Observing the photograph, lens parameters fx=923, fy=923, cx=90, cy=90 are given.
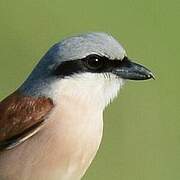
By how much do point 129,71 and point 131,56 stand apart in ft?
4.98

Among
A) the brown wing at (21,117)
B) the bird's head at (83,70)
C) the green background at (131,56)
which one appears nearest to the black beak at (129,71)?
the bird's head at (83,70)

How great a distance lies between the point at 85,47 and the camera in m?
2.91

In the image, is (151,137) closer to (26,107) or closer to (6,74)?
(6,74)

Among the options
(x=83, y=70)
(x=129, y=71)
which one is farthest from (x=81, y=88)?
(x=129, y=71)

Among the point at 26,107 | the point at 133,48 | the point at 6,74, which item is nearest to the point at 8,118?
the point at 26,107

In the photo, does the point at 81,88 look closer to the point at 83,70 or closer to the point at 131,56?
the point at 83,70

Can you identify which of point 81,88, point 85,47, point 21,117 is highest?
point 85,47

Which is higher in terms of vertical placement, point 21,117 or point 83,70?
point 83,70

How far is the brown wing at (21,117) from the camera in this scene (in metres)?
2.98

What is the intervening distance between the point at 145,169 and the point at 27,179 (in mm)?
1415

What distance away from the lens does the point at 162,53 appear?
4656 millimetres

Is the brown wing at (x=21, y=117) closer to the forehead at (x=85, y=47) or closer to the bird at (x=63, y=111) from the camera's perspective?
the bird at (x=63, y=111)

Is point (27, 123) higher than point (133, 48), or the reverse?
point (133, 48)

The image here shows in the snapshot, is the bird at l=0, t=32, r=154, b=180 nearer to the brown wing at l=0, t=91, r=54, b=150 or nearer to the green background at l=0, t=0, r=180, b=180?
the brown wing at l=0, t=91, r=54, b=150
